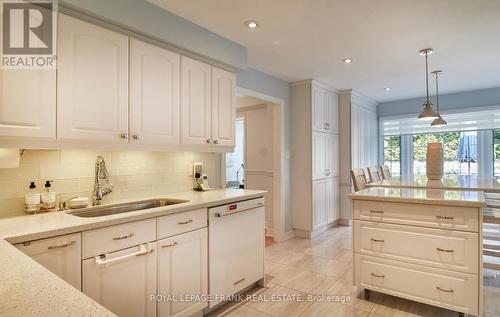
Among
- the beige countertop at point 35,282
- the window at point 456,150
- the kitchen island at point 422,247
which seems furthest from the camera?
the window at point 456,150

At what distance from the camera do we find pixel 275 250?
3705 mm

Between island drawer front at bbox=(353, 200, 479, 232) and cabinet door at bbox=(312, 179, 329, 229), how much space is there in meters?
1.96

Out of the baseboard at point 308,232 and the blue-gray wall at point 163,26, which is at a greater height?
the blue-gray wall at point 163,26

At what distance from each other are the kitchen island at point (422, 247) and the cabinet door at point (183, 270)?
127 centimetres

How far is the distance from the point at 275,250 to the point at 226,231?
1.67 metres

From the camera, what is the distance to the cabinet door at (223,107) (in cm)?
266

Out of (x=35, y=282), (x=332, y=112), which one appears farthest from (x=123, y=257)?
(x=332, y=112)

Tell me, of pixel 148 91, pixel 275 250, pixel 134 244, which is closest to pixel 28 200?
pixel 134 244

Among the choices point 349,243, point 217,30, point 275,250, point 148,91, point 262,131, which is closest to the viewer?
point 148,91

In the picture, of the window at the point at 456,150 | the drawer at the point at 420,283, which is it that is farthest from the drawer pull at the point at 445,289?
the window at the point at 456,150

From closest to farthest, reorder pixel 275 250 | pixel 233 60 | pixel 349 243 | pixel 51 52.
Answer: pixel 51 52, pixel 233 60, pixel 275 250, pixel 349 243

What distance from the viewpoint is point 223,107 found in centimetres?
274

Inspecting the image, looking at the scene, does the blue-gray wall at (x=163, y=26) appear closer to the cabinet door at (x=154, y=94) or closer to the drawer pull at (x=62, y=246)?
the cabinet door at (x=154, y=94)

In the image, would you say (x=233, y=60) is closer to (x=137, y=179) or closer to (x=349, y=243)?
(x=137, y=179)
